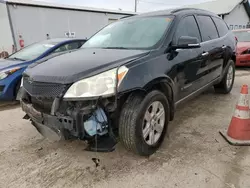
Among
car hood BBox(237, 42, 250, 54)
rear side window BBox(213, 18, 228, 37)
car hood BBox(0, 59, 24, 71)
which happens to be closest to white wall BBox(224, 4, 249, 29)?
car hood BBox(237, 42, 250, 54)

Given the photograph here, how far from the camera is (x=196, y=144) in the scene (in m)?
2.72

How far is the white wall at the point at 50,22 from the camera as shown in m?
10.5

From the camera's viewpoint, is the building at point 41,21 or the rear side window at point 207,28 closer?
the rear side window at point 207,28

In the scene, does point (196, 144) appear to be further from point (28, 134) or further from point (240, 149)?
point (28, 134)

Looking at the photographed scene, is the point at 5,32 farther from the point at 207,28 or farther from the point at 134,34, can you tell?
the point at 207,28

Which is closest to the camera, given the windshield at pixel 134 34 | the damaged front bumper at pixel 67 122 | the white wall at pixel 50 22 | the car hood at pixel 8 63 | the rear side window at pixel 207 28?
the damaged front bumper at pixel 67 122

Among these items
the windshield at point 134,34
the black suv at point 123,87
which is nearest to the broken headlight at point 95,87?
the black suv at point 123,87

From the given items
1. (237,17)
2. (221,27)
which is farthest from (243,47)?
(237,17)

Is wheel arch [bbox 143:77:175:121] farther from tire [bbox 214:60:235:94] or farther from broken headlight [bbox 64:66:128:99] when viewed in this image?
tire [bbox 214:60:235:94]

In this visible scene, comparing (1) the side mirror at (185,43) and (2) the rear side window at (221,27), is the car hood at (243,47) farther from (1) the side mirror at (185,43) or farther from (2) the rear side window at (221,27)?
(1) the side mirror at (185,43)

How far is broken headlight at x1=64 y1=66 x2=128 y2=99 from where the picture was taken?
1.96 m

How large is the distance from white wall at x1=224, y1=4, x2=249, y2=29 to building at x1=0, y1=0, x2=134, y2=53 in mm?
15230

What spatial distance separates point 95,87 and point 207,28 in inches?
109

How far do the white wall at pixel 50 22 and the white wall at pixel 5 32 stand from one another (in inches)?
12.0
